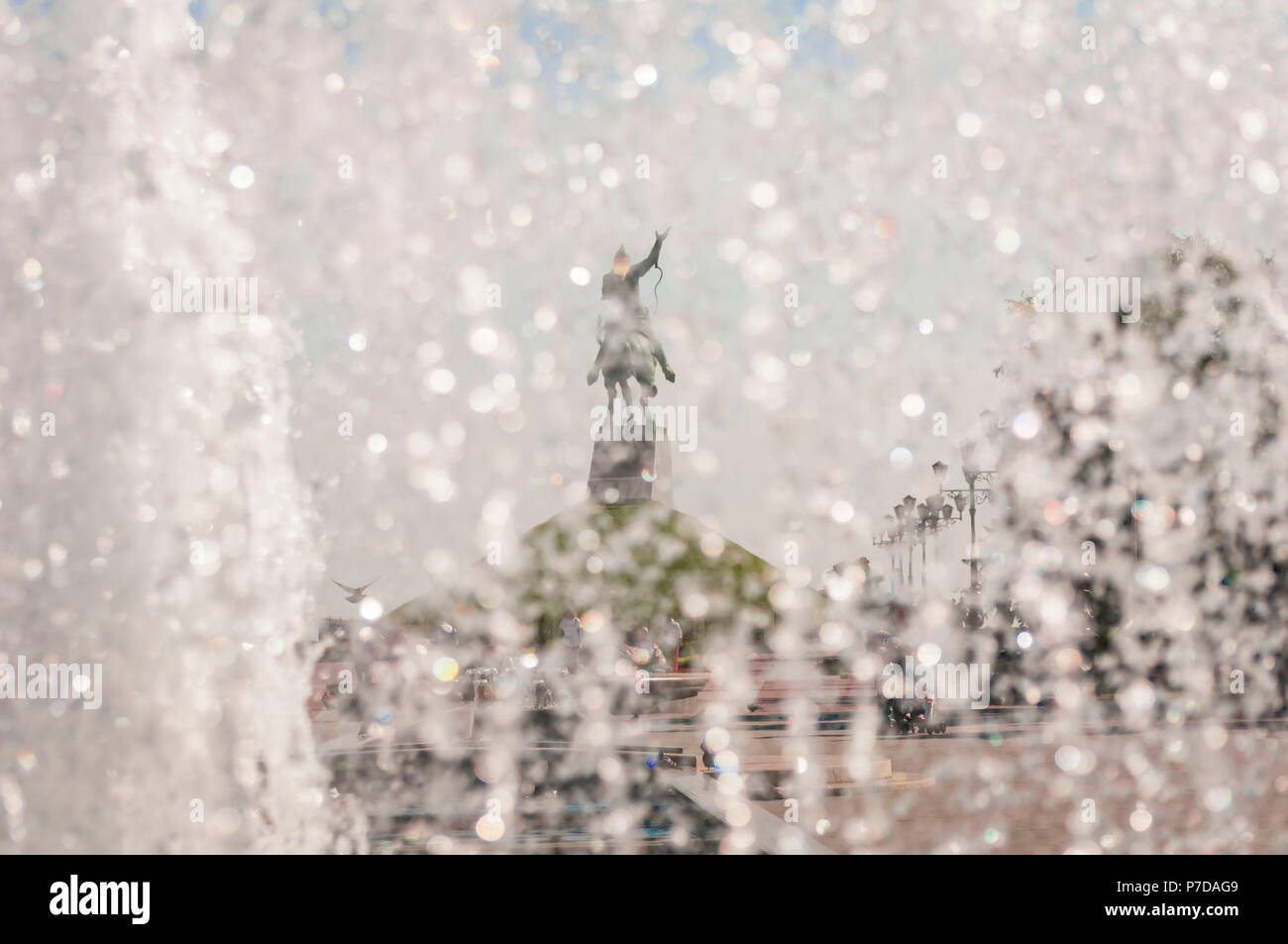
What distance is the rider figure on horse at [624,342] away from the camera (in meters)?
17.0

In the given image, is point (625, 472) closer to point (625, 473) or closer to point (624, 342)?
point (625, 473)

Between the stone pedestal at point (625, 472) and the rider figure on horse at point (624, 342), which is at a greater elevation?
the rider figure on horse at point (624, 342)

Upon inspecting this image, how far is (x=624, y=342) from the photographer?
17219mm

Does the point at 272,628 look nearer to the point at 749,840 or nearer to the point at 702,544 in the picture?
the point at 749,840

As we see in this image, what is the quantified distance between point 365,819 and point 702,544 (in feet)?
49.1

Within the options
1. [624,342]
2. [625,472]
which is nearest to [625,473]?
[625,472]

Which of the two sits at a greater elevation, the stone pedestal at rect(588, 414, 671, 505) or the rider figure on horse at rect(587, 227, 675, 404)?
the rider figure on horse at rect(587, 227, 675, 404)

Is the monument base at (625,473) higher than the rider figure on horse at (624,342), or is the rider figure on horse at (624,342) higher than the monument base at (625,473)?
the rider figure on horse at (624,342)

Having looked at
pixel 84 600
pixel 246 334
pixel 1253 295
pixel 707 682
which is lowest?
pixel 707 682

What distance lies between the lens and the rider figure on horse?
55.8 feet

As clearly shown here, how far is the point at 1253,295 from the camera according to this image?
14.6m
